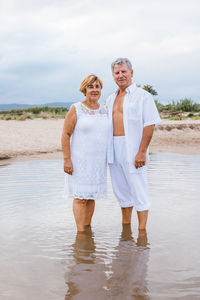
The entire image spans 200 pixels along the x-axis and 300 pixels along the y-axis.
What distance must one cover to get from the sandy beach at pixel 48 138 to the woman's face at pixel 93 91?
24.7 ft

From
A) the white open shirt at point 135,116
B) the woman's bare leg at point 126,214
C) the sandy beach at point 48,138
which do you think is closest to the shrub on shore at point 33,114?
the sandy beach at point 48,138

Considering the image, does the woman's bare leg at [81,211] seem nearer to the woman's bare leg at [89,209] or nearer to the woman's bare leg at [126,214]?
the woman's bare leg at [89,209]

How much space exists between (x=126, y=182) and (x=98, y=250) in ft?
3.03

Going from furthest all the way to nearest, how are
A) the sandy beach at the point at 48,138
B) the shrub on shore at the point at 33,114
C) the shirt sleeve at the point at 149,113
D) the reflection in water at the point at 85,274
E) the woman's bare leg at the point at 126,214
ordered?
the shrub on shore at the point at 33,114 → the sandy beach at the point at 48,138 → the woman's bare leg at the point at 126,214 → the shirt sleeve at the point at 149,113 → the reflection in water at the point at 85,274

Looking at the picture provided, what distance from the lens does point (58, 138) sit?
15391 millimetres

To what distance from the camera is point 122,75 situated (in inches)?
177

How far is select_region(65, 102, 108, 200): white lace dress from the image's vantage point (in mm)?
4445

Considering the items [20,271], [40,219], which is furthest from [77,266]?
[40,219]

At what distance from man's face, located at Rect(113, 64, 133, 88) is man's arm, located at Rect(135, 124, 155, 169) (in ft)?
1.79

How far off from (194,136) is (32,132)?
249 inches

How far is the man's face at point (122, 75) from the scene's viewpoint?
14.6 ft

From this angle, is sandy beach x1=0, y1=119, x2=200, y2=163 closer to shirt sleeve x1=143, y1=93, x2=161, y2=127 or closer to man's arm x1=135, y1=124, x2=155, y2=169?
man's arm x1=135, y1=124, x2=155, y2=169

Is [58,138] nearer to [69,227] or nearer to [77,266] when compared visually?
[69,227]

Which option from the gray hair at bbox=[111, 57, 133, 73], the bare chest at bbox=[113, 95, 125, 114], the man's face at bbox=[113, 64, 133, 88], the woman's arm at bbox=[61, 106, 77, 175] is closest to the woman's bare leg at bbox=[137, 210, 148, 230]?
the woman's arm at bbox=[61, 106, 77, 175]
